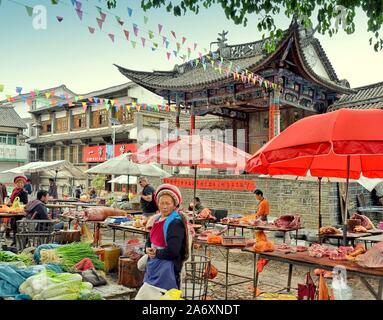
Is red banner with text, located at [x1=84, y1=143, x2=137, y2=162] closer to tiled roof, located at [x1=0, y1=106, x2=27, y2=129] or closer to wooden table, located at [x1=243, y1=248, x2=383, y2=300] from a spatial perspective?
tiled roof, located at [x1=0, y1=106, x2=27, y2=129]

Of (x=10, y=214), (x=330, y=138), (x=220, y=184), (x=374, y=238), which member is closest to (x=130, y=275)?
(x=330, y=138)

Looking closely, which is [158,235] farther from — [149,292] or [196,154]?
[196,154]

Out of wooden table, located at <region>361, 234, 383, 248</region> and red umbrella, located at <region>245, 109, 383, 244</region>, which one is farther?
wooden table, located at <region>361, 234, 383, 248</region>

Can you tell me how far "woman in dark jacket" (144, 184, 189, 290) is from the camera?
137 inches

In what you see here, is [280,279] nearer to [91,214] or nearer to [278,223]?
[278,223]

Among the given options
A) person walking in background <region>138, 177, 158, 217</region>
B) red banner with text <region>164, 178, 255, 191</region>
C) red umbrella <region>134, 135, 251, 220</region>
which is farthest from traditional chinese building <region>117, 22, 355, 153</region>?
red umbrella <region>134, 135, 251, 220</region>

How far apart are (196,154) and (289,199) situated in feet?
25.0

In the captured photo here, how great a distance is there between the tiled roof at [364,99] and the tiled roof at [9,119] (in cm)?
3117

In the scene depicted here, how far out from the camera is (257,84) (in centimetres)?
1500

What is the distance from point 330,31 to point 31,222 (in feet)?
19.0

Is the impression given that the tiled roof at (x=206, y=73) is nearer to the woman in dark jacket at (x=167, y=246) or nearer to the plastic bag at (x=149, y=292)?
the woman in dark jacket at (x=167, y=246)

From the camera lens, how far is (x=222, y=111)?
727 inches

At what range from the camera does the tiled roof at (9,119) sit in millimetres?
37422
